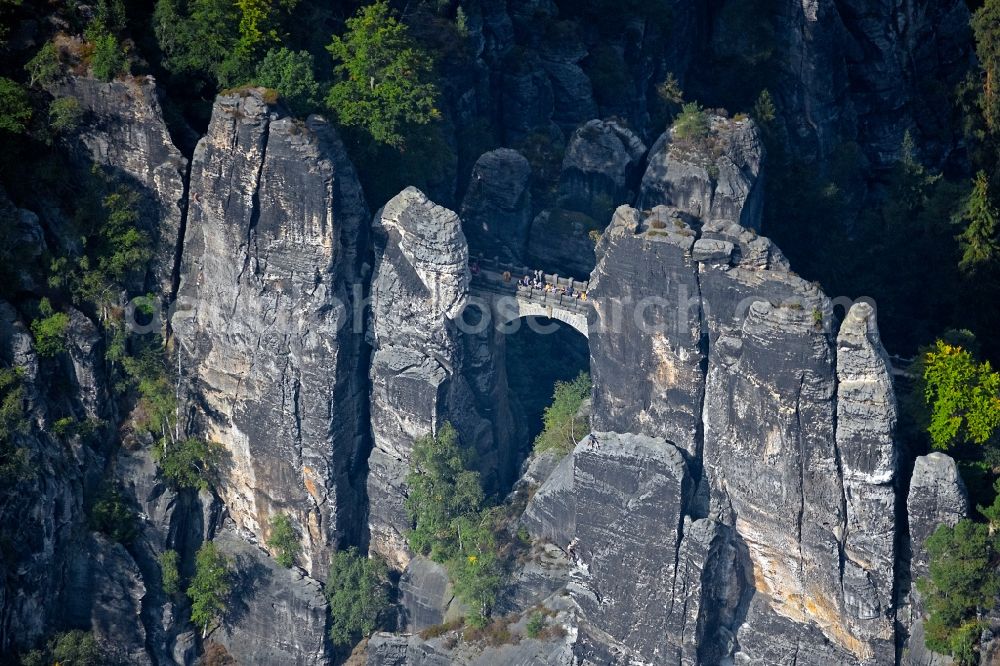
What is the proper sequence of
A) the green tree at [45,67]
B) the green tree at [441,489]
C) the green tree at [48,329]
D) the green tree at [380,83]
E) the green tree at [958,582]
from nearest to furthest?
the green tree at [958,582] < the green tree at [48,329] < the green tree at [45,67] < the green tree at [441,489] < the green tree at [380,83]

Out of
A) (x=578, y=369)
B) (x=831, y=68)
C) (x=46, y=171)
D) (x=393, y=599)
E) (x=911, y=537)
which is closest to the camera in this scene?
(x=911, y=537)

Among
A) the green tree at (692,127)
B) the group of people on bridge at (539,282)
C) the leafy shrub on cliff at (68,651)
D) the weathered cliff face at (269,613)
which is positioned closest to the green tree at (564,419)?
the group of people on bridge at (539,282)

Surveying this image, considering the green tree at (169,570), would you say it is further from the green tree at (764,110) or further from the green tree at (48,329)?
the green tree at (764,110)

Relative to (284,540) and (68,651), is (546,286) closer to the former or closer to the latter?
(284,540)

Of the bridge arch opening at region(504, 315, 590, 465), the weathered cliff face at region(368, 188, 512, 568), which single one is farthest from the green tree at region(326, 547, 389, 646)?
the bridge arch opening at region(504, 315, 590, 465)

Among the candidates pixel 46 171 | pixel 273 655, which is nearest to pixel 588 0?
pixel 46 171

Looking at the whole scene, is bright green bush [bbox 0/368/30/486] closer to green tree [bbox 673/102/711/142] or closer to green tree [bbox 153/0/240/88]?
green tree [bbox 153/0/240/88]

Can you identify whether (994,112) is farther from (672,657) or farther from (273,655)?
(273,655)
